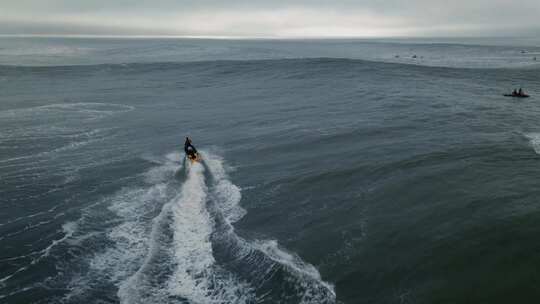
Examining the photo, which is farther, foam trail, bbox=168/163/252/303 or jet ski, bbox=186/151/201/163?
jet ski, bbox=186/151/201/163

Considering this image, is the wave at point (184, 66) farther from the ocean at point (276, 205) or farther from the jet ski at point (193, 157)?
the jet ski at point (193, 157)

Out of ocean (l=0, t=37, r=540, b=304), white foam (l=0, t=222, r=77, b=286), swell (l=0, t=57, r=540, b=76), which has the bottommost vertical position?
white foam (l=0, t=222, r=77, b=286)

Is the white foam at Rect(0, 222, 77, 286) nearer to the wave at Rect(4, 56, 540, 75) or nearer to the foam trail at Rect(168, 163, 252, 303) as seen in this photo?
the foam trail at Rect(168, 163, 252, 303)

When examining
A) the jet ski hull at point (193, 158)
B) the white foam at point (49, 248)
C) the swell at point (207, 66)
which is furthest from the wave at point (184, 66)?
the white foam at point (49, 248)

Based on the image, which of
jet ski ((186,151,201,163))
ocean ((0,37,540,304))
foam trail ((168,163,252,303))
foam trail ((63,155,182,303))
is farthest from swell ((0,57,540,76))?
foam trail ((168,163,252,303))

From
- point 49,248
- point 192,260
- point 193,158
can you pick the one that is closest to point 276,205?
point 192,260

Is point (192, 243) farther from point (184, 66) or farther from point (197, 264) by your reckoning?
point (184, 66)

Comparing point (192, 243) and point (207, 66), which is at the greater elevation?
point (207, 66)

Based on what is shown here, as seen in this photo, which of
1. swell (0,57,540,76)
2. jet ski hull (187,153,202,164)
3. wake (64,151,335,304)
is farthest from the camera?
swell (0,57,540,76)

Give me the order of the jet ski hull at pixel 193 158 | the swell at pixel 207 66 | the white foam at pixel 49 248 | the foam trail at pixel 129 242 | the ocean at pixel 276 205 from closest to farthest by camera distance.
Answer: the ocean at pixel 276 205 < the foam trail at pixel 129 242 < the white foam at pixel 49 248 < the jet ski hull at pixel 193 158 < the swell at pixel 207 66
